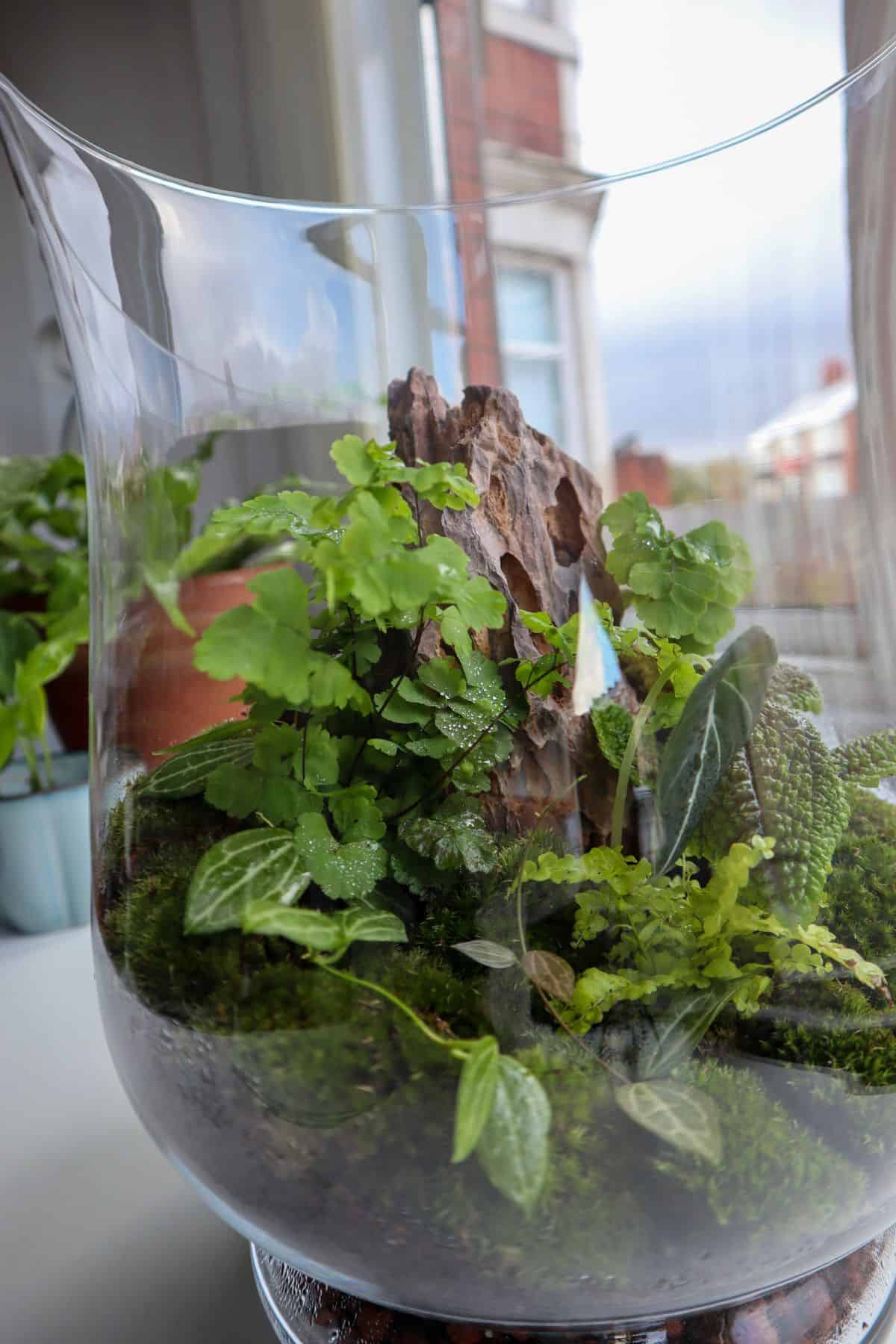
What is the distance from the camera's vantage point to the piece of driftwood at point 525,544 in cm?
33

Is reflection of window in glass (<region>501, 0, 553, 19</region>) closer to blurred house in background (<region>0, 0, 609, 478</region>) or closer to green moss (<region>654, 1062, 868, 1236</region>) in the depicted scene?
blurred house in background (<region>0, 0, 609, 478</region>)

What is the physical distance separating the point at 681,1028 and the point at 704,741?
0.30 feet

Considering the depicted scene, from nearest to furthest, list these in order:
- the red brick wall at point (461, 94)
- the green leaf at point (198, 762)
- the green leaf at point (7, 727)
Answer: the green leaf at point (198, 762) < the green leaf at point (7, 727) < the red brick wall at point (461, 94)

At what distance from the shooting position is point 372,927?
0.31 m

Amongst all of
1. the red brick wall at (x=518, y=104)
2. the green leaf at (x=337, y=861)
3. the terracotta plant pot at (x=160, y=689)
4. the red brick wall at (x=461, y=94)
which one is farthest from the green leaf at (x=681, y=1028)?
the red brick wall at (x=518, y=104)

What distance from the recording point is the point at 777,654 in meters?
0.34

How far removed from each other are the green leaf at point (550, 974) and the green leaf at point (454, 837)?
1.3 inches

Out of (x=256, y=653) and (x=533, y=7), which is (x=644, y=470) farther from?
(x=533, y=7)

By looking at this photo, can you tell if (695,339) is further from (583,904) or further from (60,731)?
(60,731)

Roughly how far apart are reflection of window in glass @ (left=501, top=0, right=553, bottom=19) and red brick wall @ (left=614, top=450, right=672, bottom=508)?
4.52 feet

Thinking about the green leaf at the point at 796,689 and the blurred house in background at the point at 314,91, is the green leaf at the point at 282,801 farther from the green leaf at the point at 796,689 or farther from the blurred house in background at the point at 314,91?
the blurred house in background at the point at 314,91

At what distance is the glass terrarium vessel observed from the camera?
0.31m

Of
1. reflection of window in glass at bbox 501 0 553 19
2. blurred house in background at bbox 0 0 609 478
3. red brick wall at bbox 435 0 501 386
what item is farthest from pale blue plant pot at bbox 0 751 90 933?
reflection of window in glass at bbox 501 0 553 19

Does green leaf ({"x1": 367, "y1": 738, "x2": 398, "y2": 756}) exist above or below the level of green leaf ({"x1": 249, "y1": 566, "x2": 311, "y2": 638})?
below
